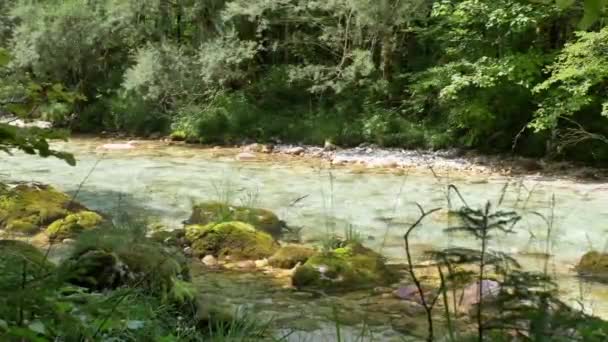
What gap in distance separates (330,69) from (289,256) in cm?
1040

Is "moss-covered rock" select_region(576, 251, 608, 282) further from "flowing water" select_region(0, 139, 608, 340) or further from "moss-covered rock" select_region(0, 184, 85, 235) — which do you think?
"moss-covered rock" select_region(0, 184, 85, 235)

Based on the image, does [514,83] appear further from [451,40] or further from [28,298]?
[28,298]

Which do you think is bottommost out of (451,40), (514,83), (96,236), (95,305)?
(96,236)

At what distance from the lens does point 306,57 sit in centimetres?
1652

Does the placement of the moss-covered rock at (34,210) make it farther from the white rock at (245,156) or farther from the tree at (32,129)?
the white rock at (245,156)

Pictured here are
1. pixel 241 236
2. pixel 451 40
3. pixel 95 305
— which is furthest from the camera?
pixel 451 40

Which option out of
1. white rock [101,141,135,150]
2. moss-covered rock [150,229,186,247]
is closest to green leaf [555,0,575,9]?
moss-covered rock [150,229,186,247]

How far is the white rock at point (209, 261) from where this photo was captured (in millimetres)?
5523

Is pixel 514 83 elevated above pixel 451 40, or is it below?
below

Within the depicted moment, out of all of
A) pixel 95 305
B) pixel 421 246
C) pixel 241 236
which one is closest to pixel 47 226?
pixel 241 236

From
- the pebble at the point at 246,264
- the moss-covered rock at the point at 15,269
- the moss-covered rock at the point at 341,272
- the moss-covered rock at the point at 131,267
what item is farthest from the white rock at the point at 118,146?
the moss-covered rock at the point at 15,269

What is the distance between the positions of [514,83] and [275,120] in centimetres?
589

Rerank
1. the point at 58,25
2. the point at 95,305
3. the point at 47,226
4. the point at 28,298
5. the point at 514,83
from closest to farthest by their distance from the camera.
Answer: the point at 28,298 → the point at 95,305 → the point at 47,226 → the point at 514,83 → the point at 58,25

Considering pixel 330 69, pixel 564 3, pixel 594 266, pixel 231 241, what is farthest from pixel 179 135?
pixel 564 3
